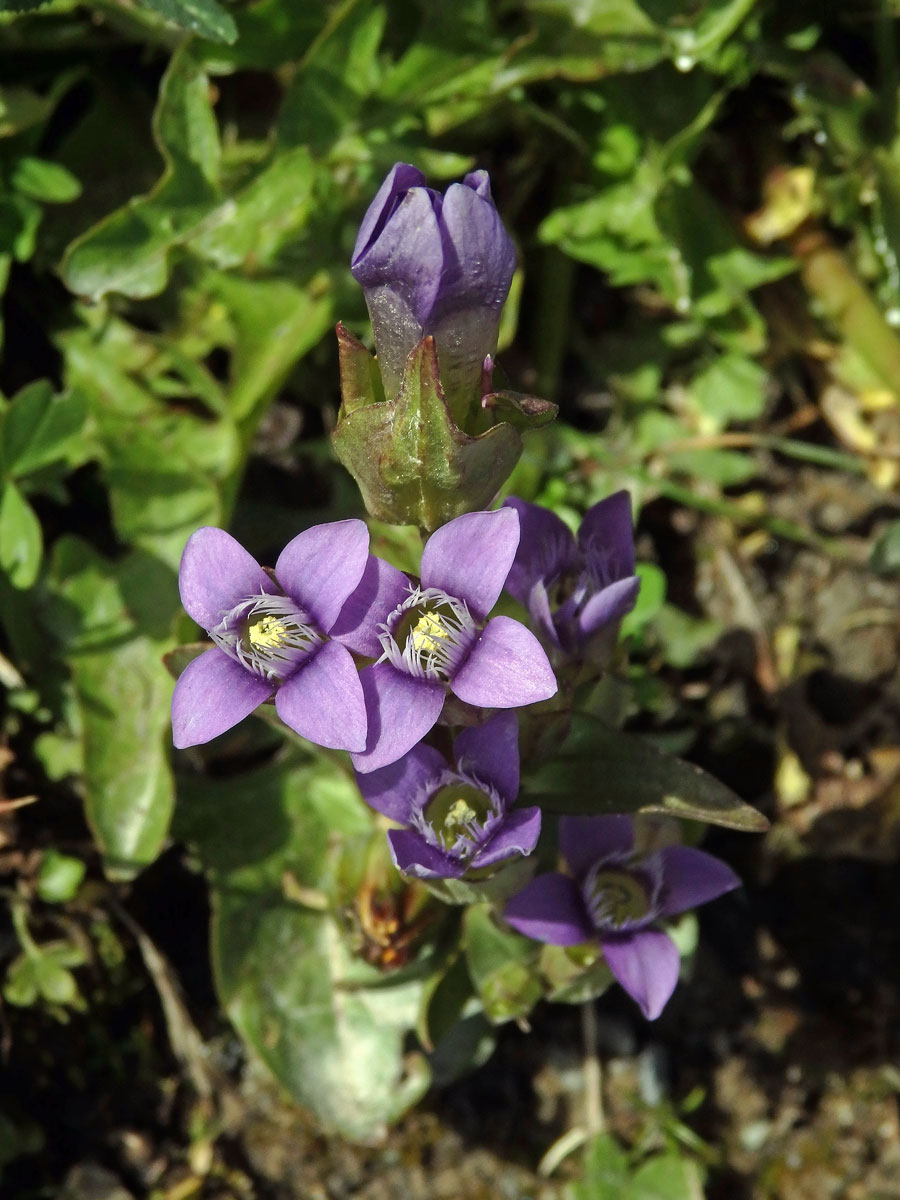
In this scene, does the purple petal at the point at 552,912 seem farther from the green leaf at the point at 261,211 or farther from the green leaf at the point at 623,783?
the green leaf at the point at 261,211

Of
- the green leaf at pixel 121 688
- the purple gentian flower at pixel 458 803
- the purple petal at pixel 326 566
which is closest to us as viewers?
the purple petal at pixel 326 566

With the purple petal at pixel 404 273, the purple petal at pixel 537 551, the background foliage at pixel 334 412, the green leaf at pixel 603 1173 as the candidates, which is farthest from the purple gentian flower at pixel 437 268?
the green leaf at pixel 603 1173

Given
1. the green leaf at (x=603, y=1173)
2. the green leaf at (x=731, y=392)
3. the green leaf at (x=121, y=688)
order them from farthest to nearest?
the green leaf at (x=731, y=392), the green leaf at (x=603, y=1173), the green leaf at (x=121, y=688)

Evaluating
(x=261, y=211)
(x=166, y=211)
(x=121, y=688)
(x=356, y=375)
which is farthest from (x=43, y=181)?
(x=356, y=375)

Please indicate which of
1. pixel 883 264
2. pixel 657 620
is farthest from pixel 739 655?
pixel 883 264

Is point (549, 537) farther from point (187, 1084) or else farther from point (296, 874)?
point (187, 1084)

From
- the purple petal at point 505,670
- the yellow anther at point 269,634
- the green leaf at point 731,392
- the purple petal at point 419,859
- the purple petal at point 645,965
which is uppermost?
the purple petal at point 505,670

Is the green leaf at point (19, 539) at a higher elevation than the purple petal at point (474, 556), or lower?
lower

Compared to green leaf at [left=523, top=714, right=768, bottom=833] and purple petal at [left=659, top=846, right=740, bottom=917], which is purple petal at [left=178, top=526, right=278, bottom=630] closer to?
green leaf at [left=523, top=714, right=768, bottom=833]

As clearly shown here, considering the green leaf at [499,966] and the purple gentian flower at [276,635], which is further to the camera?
the green leaf at [499,966]
